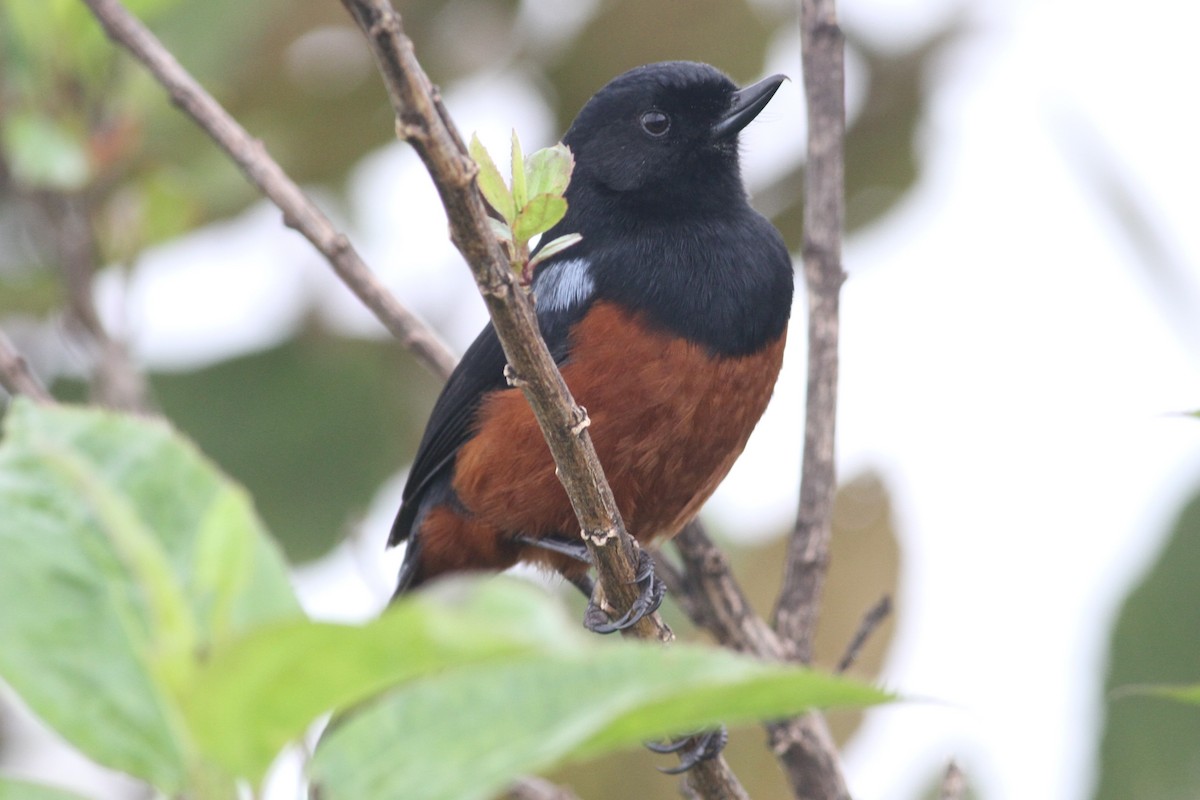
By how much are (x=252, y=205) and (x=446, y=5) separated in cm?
82

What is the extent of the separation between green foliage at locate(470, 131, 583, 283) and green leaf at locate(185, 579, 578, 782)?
2.73 feet

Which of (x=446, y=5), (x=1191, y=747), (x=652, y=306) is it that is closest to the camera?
(x=1191, y=747)

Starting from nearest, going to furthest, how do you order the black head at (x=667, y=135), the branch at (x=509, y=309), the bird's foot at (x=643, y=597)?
the branch at (x=509, y=309)
the bird's foot at (x=643, y=597)
the black head at (x=667, y=135)

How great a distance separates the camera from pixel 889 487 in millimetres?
3164

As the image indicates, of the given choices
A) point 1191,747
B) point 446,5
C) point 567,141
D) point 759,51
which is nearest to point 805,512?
point 1191,747

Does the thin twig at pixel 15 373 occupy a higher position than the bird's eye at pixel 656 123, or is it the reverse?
the bird's eye at pixel 656 123

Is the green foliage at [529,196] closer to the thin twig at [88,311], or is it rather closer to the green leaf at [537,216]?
the green leaf at [537,216]

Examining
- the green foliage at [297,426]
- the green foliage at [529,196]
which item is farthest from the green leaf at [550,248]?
the green foliage at [297,426]

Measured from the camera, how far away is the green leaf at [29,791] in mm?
985

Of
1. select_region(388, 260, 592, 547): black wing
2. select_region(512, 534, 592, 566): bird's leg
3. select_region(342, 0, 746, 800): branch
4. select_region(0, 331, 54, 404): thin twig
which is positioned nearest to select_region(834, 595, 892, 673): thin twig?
select_region(342, 0, 746, 800): branch

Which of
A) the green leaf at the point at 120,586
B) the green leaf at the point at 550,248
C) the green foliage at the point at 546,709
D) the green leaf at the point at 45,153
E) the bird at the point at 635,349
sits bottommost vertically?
the green foliage at the point at 546,709

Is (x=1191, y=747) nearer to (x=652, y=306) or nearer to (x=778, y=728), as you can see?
(x=778, y=728)

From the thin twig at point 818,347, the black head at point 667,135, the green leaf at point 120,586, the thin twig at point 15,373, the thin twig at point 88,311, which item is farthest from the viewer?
the black head at point 667,135

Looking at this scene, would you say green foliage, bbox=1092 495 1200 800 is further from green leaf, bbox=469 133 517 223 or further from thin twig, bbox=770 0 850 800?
green leaf, bbox=469 133 517 223
